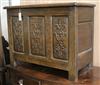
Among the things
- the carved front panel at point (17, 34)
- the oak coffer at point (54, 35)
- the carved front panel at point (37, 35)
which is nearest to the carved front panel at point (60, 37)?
the oak coffer at point (54, 35)

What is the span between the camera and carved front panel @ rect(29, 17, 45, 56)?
5.12 ft

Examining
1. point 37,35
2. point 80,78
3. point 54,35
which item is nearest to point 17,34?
point 37,35

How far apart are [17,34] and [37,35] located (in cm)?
27

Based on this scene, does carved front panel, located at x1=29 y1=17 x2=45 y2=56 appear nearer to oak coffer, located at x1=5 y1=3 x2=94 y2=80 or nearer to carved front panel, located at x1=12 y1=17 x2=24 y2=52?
oak coffer, located at x1=5 y1=3 x2=94 y2=80

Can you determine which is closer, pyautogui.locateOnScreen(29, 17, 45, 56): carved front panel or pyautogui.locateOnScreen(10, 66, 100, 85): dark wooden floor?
pyautogui.locateOnScreen(10, 66, 100, 85): dark wooden floor

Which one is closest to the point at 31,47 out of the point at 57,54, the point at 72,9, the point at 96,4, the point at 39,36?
the point at 39,36

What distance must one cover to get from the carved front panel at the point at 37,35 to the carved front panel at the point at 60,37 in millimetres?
133

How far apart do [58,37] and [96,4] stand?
600 millimetres

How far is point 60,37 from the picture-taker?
56.9 inches

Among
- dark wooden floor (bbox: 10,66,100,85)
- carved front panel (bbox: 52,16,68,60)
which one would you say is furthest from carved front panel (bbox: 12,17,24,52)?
carved front panel (bbox: 52,16,68,60)

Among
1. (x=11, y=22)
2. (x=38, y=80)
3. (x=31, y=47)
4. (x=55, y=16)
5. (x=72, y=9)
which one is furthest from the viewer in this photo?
(x=11, y=22)

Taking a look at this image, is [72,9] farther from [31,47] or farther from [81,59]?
[31,47]

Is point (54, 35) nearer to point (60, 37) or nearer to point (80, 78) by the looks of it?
point (60, 37)

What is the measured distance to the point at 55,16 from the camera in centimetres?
144
